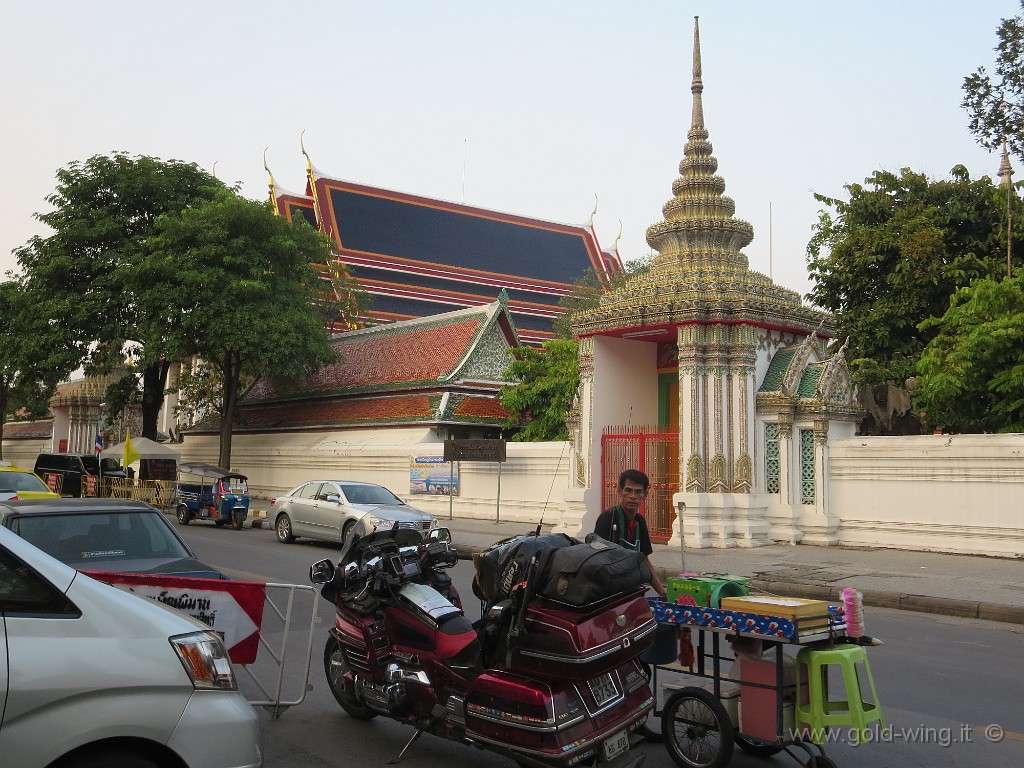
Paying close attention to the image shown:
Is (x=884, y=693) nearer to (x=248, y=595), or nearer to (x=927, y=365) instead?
(x=248, y=595)

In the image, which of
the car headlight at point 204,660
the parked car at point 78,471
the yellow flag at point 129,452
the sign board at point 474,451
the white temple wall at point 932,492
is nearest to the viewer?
the car headlight at point 204,660

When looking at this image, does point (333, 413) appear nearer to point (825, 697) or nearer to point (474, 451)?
point (474, 451)

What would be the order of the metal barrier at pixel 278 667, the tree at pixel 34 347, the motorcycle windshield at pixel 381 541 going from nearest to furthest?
Answer: the motorcycle windshield at pixel 381 541 → the metal barrier at pixel 278 667 → the tree at pixel 34 347

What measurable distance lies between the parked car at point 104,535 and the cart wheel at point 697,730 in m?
3.47

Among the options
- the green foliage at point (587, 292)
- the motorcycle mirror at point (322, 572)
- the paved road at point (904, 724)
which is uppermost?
the green foliage at point (587, 292)

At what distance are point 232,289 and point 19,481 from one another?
41.8 feet

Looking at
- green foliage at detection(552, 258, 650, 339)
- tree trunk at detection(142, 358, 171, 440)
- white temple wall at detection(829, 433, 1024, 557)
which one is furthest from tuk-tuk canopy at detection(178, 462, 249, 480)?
green foliage at detection(552, 258, 650, 339)

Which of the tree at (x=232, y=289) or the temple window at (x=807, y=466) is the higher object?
the tree at (x=232, y=289)

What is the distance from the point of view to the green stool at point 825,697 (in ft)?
14.5

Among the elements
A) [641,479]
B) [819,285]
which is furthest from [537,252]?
[641,479]

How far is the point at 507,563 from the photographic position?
15.2 feet

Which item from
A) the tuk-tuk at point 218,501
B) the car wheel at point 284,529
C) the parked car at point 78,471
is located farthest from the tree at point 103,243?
the car wheel at point 284,529

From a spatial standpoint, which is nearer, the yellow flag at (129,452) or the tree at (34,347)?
the yellow flag at (129,452)

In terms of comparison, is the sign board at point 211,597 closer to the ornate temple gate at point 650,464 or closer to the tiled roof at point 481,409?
the ornate temple gate at point 650,464
